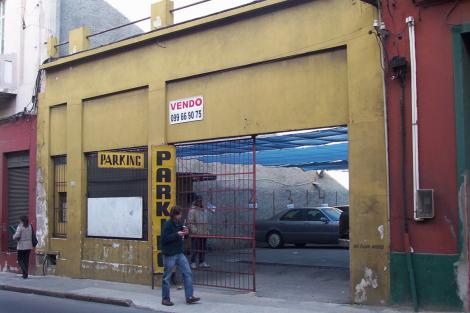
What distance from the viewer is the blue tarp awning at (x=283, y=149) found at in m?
13.3

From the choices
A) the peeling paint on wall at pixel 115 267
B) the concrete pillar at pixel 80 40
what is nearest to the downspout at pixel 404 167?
the peeling paint on wall at pixel 115 267

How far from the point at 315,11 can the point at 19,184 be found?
1099 cm

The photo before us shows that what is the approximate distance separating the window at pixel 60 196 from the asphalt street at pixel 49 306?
3141 millimetres

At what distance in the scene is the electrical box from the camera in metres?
8.71

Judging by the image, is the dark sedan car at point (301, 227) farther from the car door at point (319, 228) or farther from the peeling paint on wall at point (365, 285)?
the peeling paint on wall at point (365, 285)

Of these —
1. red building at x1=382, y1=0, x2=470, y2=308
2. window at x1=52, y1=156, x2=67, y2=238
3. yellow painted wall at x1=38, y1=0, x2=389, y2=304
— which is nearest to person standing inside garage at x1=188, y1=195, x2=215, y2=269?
yellow painted wall at x1=38, y1=0, x2=389, y2=304

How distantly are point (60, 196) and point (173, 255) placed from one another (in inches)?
253

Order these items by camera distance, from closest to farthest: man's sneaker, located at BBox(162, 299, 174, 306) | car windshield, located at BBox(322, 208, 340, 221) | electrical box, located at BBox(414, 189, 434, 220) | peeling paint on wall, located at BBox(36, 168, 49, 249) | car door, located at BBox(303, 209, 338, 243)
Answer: electrical box, located at BBox(414, 189, 434, 220)
man's sneaker, located at BBox(162, 299, 174, 306)
peeling paint on wall, located at BBox(36, 168, 49, 249)
car door, located at BBox(303, 209, 338, 243)
car windshield, located at BBox(322, 208, 340, 221)

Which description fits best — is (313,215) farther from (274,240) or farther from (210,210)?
(210,210)

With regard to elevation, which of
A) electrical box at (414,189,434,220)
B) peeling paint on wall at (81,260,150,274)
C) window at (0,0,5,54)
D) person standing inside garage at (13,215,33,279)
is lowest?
peeling paint on wall at (81,260,150,274)

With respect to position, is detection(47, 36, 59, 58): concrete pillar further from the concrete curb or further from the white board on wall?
the concrete curb

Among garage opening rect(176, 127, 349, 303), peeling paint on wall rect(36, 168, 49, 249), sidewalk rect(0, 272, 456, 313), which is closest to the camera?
sidewalk rect(0, 272, 456, 313)

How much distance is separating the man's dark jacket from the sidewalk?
3.30 ft

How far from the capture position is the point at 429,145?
8.88 m
